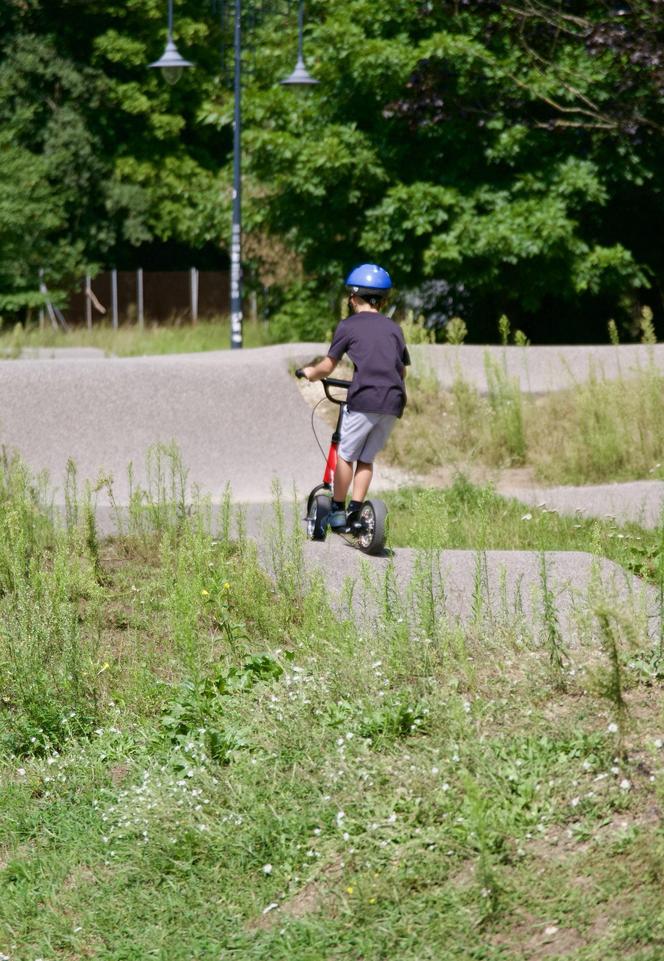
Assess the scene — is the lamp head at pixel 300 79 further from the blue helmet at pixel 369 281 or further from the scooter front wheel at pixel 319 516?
the scooter front wheel at pixel 319 516

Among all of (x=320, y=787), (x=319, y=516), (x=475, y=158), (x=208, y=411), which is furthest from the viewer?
(x=475, y=158)

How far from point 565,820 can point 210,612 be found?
8.61ft

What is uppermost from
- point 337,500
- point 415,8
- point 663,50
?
point 415,8

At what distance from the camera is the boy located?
799 cm

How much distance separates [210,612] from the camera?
6.54 meters

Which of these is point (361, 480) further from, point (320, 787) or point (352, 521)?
point (320, 787)

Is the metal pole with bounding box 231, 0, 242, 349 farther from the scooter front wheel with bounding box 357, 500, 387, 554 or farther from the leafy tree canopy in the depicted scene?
the scooter front wheel with bounding box 357, 500, 387, 554

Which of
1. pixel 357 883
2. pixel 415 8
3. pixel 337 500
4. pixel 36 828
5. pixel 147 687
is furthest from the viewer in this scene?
pixel 415 8

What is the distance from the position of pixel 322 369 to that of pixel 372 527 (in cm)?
103

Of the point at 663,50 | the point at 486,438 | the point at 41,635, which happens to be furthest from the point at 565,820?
the point at 663,50

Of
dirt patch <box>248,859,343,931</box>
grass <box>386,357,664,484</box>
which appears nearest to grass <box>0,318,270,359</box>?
grass <box>386,357,664,484</box>

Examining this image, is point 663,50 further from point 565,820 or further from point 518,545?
point 565,820

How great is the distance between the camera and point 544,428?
12.1 meters

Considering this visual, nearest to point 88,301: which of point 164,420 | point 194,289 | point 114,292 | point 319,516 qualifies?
point 114,292
